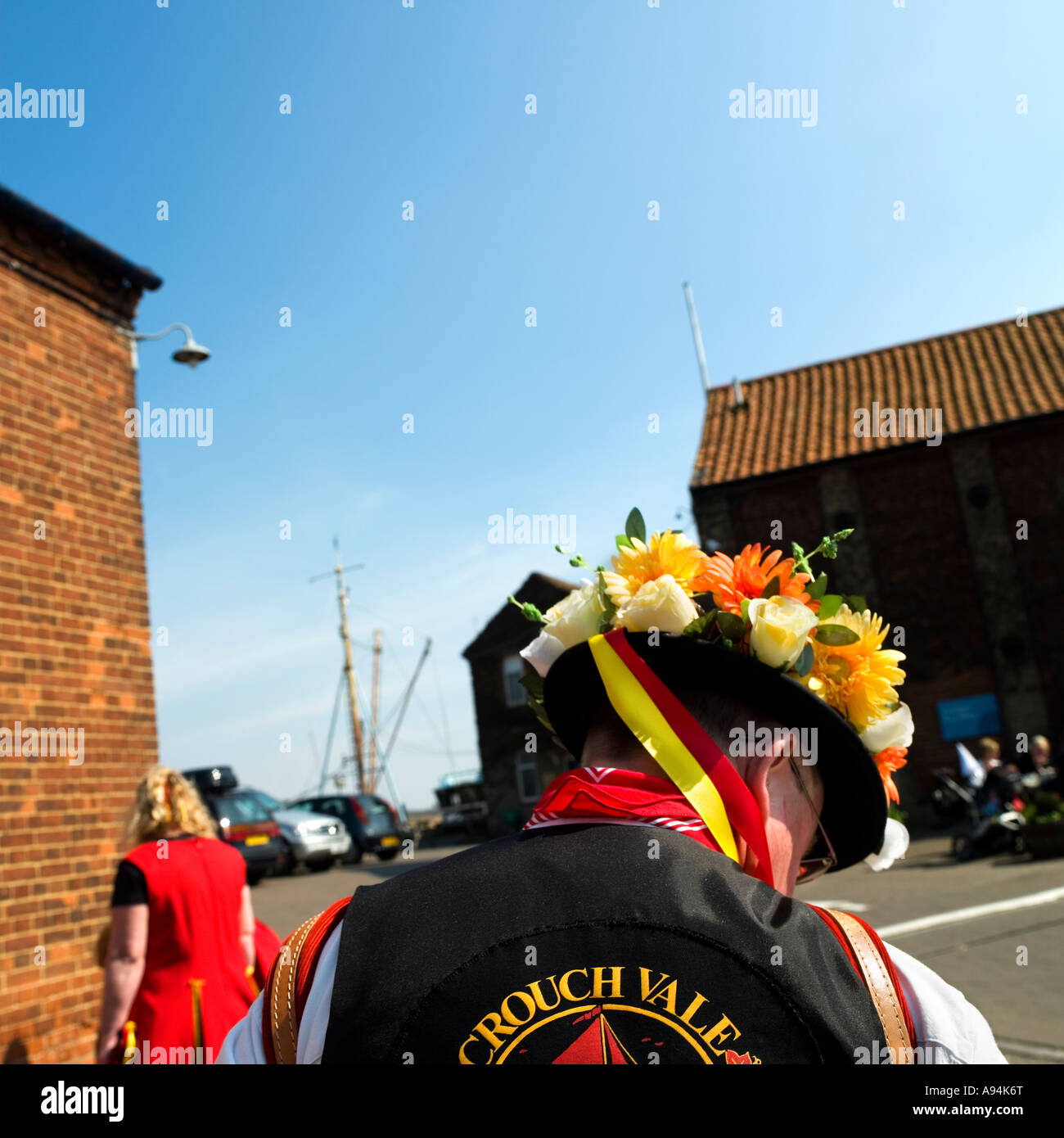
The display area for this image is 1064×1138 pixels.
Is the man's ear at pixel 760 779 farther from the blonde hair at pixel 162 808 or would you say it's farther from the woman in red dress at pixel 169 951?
the blonde hair at pixel 162 808

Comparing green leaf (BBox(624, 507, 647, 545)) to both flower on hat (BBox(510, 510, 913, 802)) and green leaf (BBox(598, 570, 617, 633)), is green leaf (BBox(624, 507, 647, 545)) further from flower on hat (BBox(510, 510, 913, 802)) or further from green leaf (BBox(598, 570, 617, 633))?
green leaf (BBox(598, 570, 617, 633))

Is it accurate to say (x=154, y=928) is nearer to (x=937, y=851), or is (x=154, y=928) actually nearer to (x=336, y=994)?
(x=336, y=994)

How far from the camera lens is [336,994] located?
4.25 ft

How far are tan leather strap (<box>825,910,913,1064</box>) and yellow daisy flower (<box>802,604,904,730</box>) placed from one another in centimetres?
A: 55

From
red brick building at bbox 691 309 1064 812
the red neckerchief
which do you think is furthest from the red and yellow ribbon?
red brick building at bbox 691 309 1064 812

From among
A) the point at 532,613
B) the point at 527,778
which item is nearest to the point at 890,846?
the point at 532,613

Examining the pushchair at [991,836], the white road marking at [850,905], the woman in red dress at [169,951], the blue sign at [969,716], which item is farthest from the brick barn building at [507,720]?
the woman in red dress at [169,951]

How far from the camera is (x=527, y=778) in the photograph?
33.9 m

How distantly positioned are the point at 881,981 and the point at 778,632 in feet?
1.89

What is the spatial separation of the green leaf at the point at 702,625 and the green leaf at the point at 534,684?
0.38 metres

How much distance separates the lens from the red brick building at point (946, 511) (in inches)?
871
